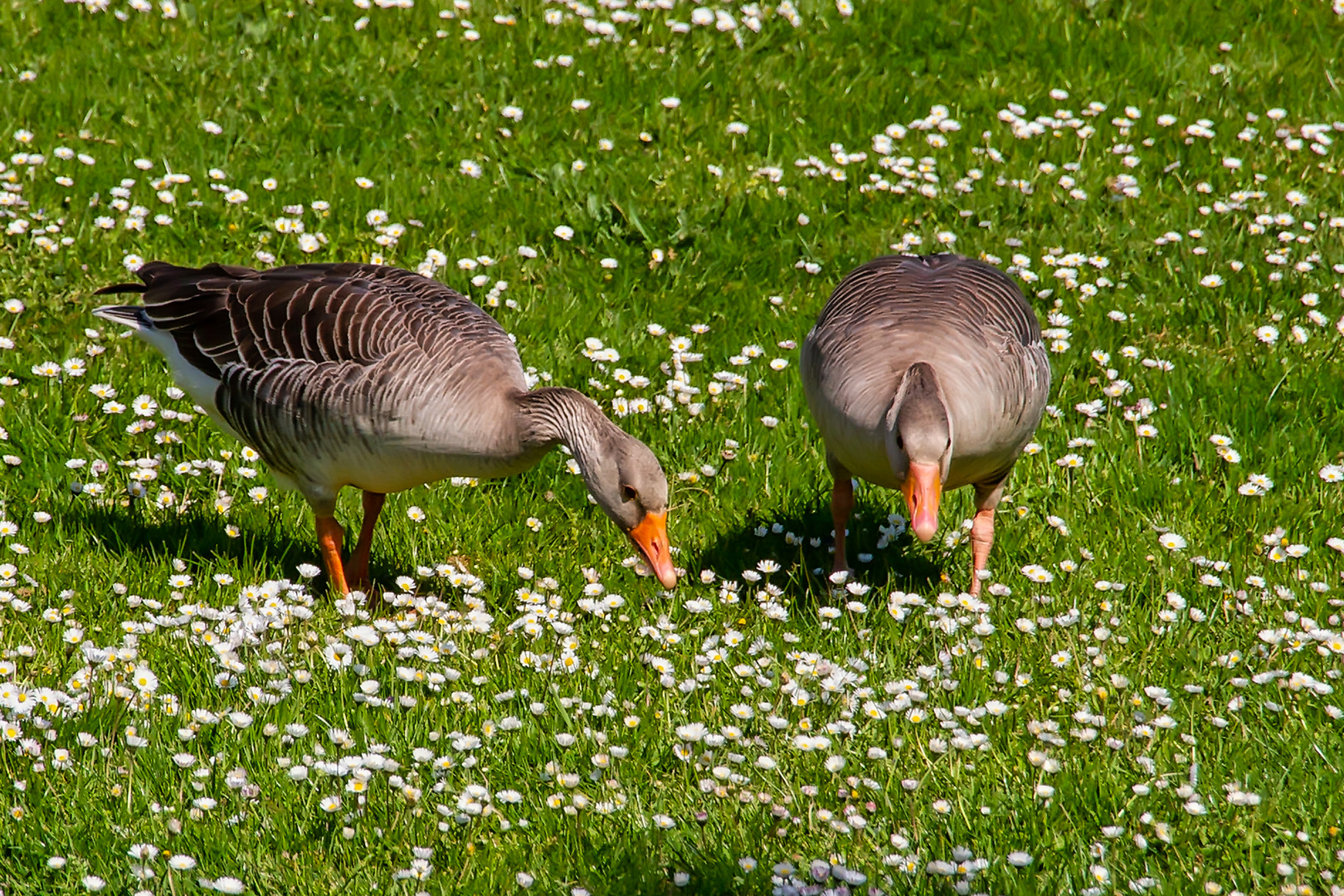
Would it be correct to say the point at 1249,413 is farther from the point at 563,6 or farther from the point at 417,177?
the point at 563,6

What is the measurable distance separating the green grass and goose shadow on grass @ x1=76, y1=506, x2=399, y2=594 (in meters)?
0.02

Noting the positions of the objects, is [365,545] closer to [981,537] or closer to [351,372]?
[351,372]

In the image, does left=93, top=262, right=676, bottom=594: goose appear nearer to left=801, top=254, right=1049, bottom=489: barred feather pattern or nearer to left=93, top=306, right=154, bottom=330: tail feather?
left=93, top=306, right=154, bottom=330: tail feather

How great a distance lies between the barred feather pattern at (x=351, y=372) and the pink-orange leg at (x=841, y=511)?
51.9 inches

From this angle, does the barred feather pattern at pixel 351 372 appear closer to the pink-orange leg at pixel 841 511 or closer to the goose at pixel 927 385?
the goose at pixel 927 385

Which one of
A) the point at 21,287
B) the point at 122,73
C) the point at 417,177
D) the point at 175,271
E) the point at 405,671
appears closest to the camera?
the point at 405,671

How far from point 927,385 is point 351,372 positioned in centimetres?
224

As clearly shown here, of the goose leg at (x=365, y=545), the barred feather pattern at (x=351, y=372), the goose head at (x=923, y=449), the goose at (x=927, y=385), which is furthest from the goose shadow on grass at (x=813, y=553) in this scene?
the goose leg at (x=365, y=545)

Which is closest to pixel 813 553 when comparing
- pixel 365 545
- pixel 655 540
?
pixel 655 540

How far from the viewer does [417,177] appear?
28.2 feet

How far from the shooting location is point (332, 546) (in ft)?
19.9

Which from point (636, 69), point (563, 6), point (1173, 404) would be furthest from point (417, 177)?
point (1173, 404)

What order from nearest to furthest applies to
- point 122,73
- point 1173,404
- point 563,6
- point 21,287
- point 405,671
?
point 405,671 → point 1173,404 → point 21,287 → point 122,73 → point 563,6

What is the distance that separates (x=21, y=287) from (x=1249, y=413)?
6.26m
